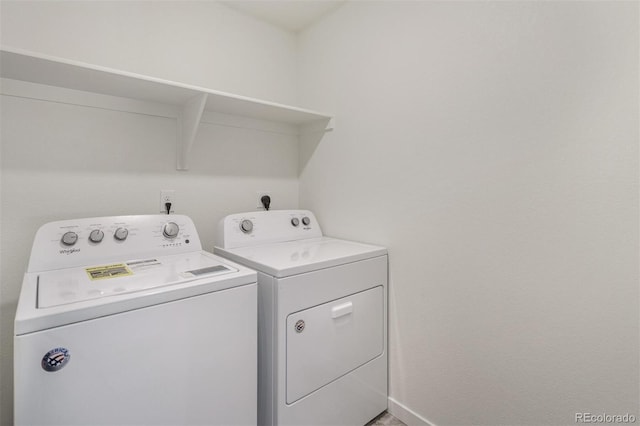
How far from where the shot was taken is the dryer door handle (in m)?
1.34

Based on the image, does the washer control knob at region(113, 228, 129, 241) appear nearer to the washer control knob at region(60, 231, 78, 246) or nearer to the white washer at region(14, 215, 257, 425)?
the white washer at region(14, 215, 257, 425)

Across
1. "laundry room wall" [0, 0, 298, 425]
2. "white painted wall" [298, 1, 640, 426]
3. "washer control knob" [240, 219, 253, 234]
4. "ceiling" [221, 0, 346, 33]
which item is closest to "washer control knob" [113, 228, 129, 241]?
"laundry room wall" [0, 0, 298, 425]

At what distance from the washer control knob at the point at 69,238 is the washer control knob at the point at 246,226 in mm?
691

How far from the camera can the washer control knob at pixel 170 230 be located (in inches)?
55.2

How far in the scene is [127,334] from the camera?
0.86 meters

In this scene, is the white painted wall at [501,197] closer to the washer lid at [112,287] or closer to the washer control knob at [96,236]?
the washer lid at [112,287]

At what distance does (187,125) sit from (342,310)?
1.22 metres

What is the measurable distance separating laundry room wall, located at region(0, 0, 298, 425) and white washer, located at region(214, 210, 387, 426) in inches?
15.1

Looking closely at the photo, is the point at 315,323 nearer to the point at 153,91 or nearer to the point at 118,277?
the point at 118,277

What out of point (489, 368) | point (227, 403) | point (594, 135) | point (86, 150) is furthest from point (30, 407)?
point (594, 135)

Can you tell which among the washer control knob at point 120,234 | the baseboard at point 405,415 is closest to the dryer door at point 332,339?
the baseboard at point 405,415

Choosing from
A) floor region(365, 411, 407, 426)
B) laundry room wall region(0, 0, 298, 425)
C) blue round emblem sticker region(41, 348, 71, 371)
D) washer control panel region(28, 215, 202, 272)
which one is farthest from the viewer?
floor region(365, 411, 407, 426)

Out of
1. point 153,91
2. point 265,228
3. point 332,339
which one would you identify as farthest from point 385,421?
point 153,91

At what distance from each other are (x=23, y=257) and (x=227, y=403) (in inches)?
42.0
